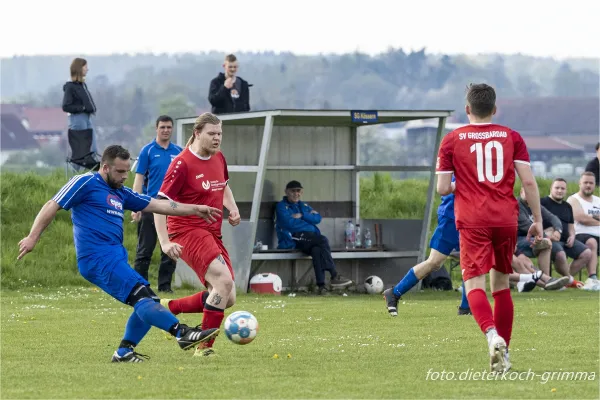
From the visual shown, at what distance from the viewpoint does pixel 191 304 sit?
10438 mm

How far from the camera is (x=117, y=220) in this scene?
962cm

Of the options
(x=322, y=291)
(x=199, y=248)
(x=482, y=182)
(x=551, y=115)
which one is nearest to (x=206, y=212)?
(x=199, y=248)

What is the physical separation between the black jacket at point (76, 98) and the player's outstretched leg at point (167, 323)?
36.2 ft

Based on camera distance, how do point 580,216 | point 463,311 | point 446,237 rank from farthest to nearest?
point 580,216 < point 463,311 < point 446,237

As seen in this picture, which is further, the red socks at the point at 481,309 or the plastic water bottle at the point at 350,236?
the plastic water bottle at the point at 350,236

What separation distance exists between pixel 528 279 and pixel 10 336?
28.5 ft

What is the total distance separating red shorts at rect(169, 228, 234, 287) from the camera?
998 cm

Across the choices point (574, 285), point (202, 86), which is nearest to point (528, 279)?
point (574, 285)

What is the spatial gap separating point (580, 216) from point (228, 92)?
20.2 feet

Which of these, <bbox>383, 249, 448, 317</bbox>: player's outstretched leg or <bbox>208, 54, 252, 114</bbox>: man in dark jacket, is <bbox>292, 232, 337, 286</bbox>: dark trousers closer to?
<bbox>208, 54, 252, 114</bbox>: man in dark jacket

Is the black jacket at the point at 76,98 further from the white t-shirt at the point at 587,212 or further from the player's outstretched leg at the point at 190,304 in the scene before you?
the player's outstretched leg at the point at 190,304

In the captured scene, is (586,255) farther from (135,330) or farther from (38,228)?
(38,228)

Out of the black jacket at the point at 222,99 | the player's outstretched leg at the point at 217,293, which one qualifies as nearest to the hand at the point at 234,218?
the player's outstretched leg at the point at 217,293

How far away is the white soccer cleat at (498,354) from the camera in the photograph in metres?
8.36
